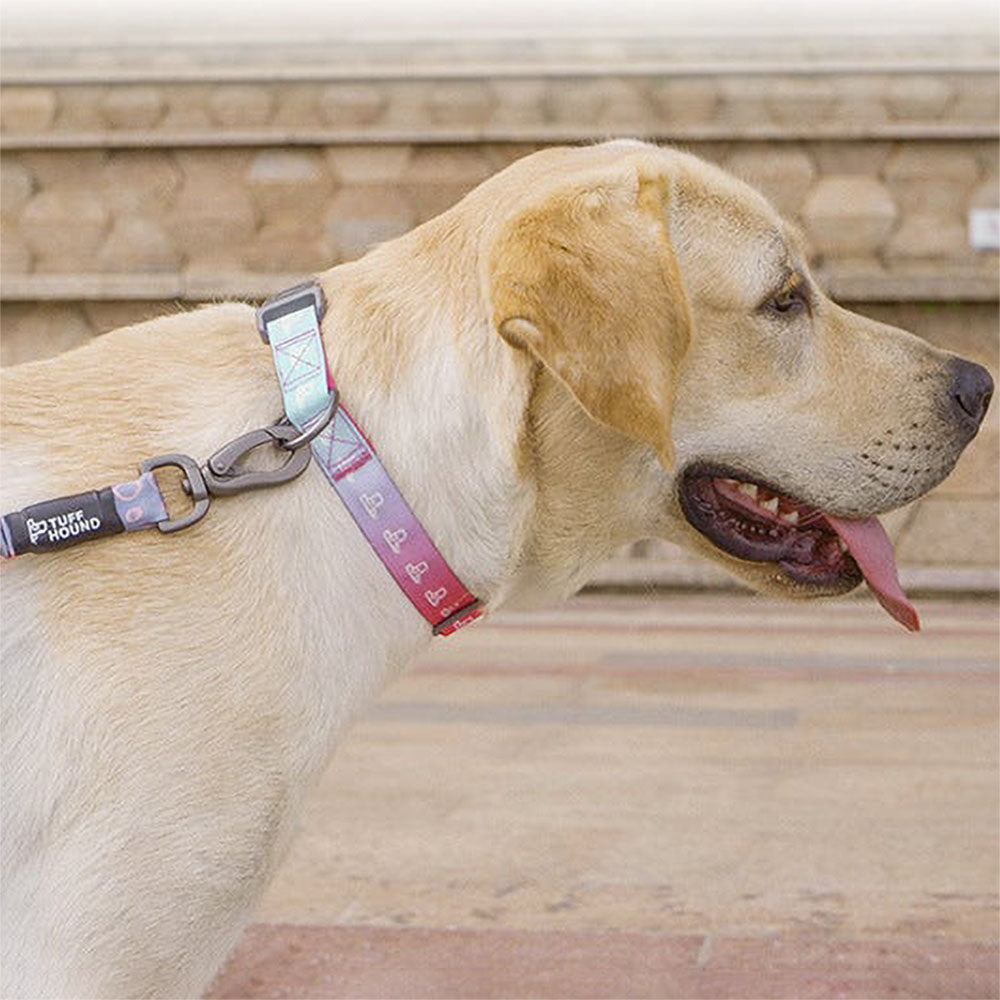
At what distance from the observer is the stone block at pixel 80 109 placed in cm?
1273

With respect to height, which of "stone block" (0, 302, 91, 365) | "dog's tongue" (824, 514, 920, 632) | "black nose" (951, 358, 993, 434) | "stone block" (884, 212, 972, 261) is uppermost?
"black nose" (951, 358, 993, 434)

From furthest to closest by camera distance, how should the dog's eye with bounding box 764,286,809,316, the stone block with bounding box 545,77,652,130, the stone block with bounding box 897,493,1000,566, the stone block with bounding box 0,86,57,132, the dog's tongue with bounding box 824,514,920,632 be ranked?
the stone block with bounding box 0,86,57,132
the stone block with bounding box 545,77,652,130
the stone block with bounding box 897,493,1000,566
the dog's tongue with bounding box 824,514,920,632
the dog's eye with bounding box 764,286,809,316

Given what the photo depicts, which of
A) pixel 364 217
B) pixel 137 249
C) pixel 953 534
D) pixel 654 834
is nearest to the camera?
pixel 654 834

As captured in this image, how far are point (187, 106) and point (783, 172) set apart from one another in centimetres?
343

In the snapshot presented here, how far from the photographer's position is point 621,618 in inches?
419

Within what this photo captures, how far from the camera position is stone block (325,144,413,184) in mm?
12227

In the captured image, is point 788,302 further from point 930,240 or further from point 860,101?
point 860,101

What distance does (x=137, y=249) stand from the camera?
1247 cm

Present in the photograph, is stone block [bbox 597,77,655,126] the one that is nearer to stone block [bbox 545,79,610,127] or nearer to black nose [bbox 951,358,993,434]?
stone block [bbox 545,79,610,127]

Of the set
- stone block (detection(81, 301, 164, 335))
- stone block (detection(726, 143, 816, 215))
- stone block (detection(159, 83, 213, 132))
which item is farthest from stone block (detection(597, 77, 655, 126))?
stone block (detection(81, 301, 164, 335))

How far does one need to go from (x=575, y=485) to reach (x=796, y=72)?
9709 mm

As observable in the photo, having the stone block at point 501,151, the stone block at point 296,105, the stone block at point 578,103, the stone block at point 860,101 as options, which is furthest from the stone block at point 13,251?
the stone block at point 860,101

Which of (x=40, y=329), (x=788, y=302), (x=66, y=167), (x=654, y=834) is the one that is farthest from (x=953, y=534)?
(x=788, y=302)

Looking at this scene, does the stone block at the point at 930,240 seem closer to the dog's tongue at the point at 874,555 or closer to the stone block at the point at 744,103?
the stone block at the point at 744,103
